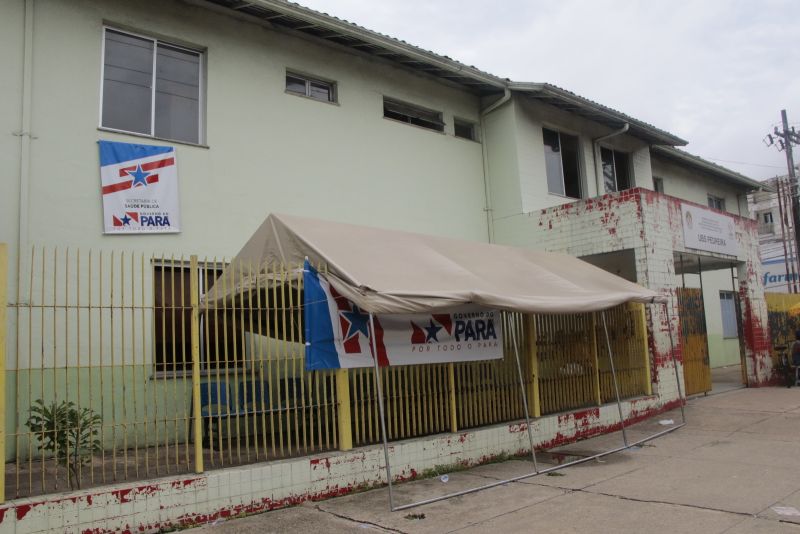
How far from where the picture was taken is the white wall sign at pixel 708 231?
11.8 meters

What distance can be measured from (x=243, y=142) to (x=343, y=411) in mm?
4916

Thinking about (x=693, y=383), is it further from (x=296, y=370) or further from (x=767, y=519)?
(x=296, y=370)

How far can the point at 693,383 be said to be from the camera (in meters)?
12.4

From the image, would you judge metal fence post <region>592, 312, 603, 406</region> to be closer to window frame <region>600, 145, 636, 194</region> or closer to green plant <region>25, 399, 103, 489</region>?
window frame <region>600, 145, 636, 194</region>

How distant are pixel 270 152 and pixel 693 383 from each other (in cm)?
958

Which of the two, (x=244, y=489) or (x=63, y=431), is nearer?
(x=63, y=431)

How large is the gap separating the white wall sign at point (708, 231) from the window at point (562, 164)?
8.94ft

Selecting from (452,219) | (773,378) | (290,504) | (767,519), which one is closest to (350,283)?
(290,504)

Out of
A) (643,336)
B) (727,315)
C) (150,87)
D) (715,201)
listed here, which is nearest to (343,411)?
(150,87)

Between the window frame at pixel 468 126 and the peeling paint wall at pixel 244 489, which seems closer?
the peeling paint wall at pixel 244 489

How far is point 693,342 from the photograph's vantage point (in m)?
12.4

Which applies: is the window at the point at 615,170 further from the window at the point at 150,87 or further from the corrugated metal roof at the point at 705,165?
the window at the point at 150,87

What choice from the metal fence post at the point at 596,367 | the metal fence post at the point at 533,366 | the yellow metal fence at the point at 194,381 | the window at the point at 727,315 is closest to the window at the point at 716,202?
the window at the point at 727,315

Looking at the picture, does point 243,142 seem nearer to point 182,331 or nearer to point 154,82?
point 154,82
